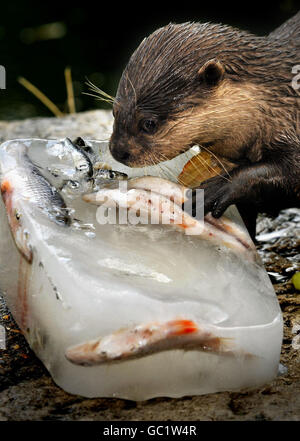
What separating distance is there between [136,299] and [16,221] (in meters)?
0.48

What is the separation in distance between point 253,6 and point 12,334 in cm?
592

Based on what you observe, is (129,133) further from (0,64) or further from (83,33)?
(83,33)

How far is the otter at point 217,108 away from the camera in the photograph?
8.30 ft

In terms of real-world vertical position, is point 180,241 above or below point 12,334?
above

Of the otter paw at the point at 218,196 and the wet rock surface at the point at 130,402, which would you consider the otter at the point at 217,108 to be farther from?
the wet rock surface at the point at 130,402

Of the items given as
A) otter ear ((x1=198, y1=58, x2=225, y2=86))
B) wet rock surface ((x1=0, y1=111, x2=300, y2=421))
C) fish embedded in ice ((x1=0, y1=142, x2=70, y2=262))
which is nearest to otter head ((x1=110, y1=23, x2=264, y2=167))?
otter ear ((x1=198, y1=58, x2=225, y2=86))

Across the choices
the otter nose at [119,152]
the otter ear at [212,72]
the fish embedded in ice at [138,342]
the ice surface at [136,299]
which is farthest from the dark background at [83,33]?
the fish embedded in ice at [138,342]

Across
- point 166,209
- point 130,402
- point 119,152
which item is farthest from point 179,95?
point 130,402

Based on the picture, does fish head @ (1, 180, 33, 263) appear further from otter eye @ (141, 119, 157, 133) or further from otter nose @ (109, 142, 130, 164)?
otter eye @ (141, 119, 157, 133)

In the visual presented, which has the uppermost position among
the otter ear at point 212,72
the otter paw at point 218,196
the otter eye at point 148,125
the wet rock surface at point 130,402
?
the otter ear at point 212,72

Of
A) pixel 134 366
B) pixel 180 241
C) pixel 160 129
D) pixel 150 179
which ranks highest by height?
pixel 160 129

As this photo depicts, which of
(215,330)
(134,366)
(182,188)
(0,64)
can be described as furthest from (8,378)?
(0,64)

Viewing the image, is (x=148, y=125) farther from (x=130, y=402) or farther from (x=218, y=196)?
(x=130, y=402)

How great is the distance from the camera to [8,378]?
2.29 metres
